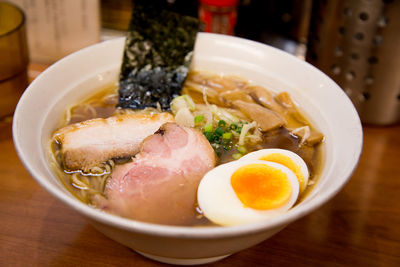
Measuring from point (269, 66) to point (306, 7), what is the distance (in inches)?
45.8

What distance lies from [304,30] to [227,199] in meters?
2.04

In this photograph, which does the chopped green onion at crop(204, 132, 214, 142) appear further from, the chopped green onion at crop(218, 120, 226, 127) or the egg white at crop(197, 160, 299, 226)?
the egg white at crop(197, 160, 299, 226)

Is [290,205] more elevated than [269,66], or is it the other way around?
[269,66]

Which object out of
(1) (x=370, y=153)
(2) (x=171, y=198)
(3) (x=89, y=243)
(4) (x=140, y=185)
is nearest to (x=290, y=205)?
(2) (x=171, y=198)

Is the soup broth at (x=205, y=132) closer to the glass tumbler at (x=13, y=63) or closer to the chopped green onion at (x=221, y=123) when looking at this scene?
the chopped green onion at (x=221, y=123)

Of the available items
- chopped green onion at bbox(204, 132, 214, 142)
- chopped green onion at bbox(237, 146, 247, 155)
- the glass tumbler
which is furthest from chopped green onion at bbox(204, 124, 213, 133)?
the glass tumbler

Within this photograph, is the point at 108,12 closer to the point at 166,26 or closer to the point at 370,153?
the point at 166,26

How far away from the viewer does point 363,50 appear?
7.04 feet

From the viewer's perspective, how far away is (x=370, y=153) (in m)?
2.11

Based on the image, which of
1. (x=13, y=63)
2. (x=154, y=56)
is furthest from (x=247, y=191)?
(x=13, y=63)

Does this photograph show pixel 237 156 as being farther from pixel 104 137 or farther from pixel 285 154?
pixel 104 137

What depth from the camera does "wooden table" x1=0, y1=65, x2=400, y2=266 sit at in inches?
58.6

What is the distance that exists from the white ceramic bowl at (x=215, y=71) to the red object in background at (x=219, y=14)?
0.47 meters

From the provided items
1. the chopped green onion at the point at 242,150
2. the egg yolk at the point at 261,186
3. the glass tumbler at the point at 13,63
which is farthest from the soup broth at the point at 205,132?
the glass tumbler at the point at 13,63
